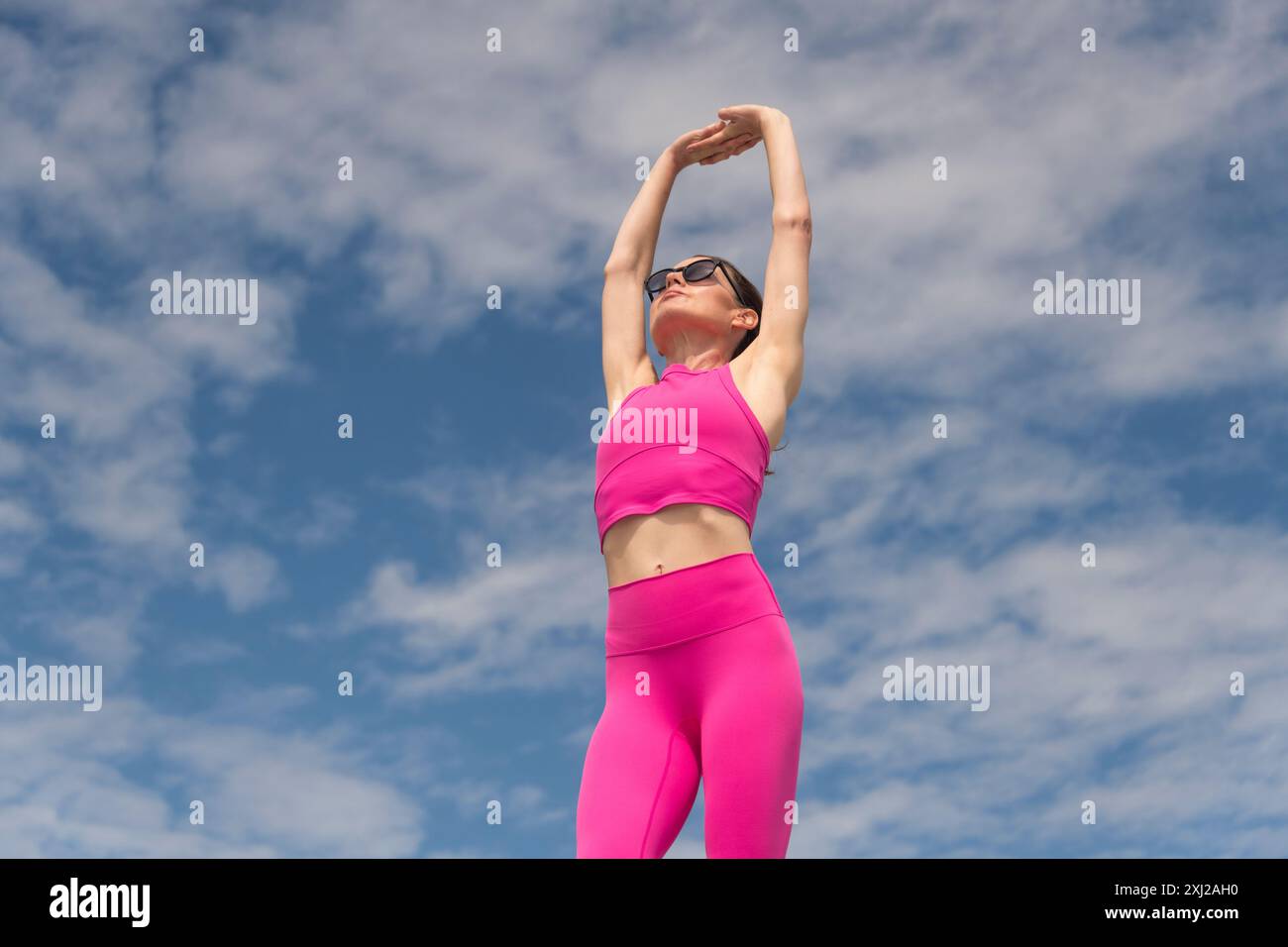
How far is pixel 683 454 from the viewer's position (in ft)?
17.0

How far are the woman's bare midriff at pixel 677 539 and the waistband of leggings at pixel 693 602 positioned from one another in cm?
4

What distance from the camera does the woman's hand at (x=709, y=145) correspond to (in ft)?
21.0

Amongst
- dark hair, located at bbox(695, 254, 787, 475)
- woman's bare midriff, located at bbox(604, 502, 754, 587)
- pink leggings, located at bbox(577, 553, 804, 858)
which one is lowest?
pink leggings, located at bbox(577, 553, 804, 858)

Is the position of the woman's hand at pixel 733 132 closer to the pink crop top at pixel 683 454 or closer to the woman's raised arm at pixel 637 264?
the woman's raised arm at pixel 637 264

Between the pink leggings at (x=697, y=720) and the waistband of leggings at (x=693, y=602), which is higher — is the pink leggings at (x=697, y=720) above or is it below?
below

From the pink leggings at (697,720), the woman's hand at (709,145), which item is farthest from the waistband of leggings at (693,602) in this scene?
the woman's hand at (709,145)

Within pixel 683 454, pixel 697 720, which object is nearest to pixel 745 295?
pixel 683 454

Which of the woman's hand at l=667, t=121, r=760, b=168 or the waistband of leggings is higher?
the woman's hand at l=667, t=121, r=760, b=168

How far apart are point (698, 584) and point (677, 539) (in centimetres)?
22

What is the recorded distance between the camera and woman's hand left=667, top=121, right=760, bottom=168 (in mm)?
6410

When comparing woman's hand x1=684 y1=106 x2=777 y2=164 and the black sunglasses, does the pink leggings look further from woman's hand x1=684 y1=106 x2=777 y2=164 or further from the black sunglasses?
woman's hand x1=684 y1=106 x2=777 y2=164

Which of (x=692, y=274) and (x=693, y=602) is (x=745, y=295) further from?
(x=693, y=602)

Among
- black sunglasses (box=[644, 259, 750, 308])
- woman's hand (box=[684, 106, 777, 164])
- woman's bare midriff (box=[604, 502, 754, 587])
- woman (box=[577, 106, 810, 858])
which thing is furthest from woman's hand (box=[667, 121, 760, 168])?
woman's bare midriff (box=[604, 502, 754, 587])
